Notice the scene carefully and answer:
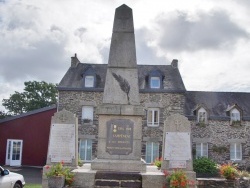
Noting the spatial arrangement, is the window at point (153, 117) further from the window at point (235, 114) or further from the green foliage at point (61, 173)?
the green foliage at point (61, 173)

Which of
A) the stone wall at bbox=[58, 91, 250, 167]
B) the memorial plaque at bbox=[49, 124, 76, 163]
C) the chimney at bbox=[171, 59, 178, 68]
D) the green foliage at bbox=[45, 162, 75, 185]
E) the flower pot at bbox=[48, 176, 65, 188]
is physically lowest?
the flower pot at bbox=[48, 176, 65, 188]

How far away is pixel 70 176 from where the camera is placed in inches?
330

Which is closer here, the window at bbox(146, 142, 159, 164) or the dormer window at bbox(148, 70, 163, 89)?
the window at bbox(146, 142, 159, 164)

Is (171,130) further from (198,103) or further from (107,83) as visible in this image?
(198,103)

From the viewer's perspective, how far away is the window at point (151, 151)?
2314cm

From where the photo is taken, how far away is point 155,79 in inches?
968

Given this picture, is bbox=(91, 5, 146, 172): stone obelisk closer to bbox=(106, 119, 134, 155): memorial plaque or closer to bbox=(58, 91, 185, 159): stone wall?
bbox=(106, 119, 134, 155): memorial plaque

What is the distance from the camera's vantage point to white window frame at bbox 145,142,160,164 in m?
23.1

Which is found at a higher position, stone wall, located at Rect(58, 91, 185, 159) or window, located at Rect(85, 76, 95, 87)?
window, located at Rect(85, 76, 95, 87)

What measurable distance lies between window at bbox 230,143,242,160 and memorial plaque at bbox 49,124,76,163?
17581mm

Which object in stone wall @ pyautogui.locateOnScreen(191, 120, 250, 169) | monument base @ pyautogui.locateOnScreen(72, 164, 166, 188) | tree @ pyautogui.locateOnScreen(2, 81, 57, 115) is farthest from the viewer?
tree @ pyautogui.locateOnScreen(2, 81, 57, 115)

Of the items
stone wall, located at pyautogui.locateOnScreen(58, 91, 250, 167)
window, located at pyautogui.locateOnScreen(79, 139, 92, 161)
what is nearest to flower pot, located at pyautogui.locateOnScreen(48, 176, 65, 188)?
stone wall, located at pyautogui.locateOnScreen(58, 91, 250, 167)

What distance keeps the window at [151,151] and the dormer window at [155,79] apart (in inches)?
167

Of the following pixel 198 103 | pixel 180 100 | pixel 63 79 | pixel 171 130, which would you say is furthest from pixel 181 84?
pixel 171 130
